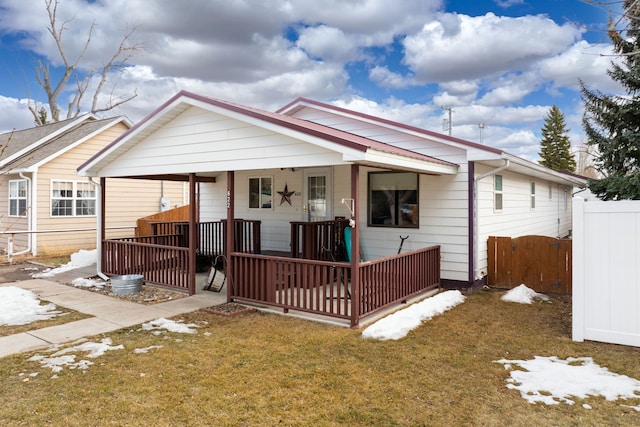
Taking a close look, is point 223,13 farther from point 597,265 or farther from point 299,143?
point 597,265

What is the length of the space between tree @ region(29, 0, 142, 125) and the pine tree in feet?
79.2

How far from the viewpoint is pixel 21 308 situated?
23.0ft

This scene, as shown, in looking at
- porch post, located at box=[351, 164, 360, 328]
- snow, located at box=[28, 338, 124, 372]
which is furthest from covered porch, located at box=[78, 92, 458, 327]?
snow, located at box=[28, 338, 124, 372]

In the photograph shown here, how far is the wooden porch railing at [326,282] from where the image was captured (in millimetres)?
6104

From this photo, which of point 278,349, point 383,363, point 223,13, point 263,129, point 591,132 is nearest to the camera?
point 383,363

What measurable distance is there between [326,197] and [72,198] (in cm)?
1030

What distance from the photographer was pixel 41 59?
79.0ft

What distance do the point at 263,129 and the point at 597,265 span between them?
4.92 m

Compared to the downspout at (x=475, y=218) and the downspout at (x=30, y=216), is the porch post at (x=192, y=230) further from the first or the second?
the downspout at (x=30, y=216)

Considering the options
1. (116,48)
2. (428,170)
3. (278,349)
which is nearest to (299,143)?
(428,170)

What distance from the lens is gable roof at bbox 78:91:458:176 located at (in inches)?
223

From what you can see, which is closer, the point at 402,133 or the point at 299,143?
the point at 299,143

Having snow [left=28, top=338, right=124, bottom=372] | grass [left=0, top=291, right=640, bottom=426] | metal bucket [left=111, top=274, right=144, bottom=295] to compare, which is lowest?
grass [left=0, top=291, right=640, bottom=426]

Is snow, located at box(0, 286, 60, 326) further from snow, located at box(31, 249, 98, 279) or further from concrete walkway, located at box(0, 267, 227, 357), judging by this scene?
snow, located at box(31, 249, 98, 279)
